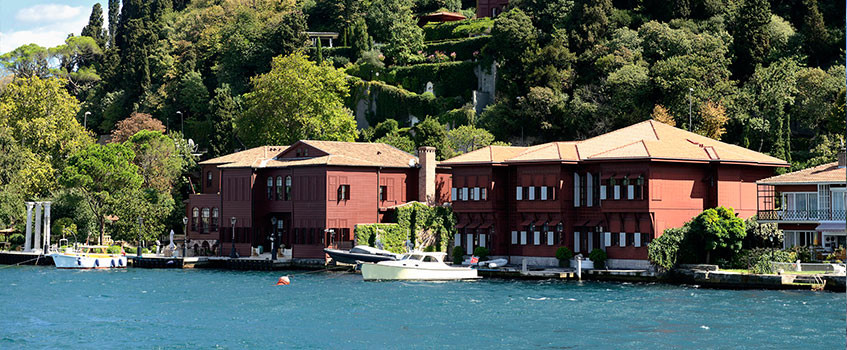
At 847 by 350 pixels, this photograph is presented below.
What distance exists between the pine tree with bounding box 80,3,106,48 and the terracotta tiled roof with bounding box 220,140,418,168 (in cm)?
7977

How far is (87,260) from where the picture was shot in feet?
234

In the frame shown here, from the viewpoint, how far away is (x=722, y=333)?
3697cm

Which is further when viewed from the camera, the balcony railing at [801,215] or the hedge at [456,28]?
the hedge at [456,28]

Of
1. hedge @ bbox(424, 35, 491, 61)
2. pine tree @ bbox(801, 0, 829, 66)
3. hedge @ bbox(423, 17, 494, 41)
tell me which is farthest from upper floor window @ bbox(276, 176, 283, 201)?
pine tree @ bbox(801, 0, 829, 66)

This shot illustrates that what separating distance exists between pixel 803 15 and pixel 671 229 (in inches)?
1366

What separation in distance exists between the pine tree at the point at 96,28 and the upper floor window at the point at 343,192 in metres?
87.6

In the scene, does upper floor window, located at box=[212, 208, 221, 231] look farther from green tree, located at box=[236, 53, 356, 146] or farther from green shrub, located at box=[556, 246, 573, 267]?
green shrub, located at box=[556, 246, 573, 267]

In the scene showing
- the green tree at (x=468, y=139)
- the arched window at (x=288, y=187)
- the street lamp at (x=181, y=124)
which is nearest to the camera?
the arched window at (x=288, y=187)

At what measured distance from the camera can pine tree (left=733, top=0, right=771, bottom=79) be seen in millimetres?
75750

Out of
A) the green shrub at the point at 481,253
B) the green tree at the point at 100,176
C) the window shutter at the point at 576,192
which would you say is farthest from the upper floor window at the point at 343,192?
the green tree at the point at 100,176

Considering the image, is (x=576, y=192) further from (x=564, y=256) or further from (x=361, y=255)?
(x=361, y=255)

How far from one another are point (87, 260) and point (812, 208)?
45.7 m

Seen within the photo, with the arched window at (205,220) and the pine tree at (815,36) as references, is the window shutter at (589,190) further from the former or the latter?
the arched window at (205,220)

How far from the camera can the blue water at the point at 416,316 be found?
36.5 m
